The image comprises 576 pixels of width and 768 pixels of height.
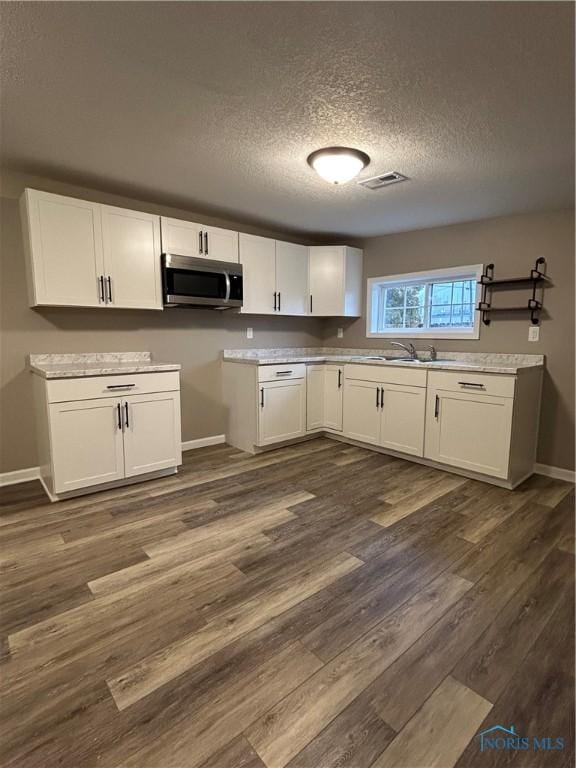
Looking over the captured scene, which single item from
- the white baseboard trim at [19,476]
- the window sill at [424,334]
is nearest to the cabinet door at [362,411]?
the window sill at [424,334]

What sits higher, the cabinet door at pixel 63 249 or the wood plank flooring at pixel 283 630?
the cabinet door at pixel 63 249

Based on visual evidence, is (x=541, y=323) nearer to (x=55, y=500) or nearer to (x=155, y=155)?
(x=155, y=155)

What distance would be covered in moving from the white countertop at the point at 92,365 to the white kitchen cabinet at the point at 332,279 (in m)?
1.93

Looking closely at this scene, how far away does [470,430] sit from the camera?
3.16 metres

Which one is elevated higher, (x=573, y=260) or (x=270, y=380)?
(x=573, y=260)

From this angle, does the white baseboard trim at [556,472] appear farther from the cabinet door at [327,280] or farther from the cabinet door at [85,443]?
the cabinet door at [85,443]

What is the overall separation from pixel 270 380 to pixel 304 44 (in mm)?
2657

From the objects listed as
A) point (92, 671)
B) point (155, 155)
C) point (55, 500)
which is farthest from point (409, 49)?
point (55, 500)

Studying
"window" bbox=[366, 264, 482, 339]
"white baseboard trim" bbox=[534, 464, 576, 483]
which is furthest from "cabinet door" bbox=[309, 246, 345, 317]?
"white baseboard trim" bbox=[534, 464, 576, 483]

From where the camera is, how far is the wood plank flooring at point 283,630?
1.18m

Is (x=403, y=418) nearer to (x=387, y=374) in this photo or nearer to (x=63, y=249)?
(x=387, y=374)

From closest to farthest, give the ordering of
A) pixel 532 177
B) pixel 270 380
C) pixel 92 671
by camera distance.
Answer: pixel 92 671 < pixel 532 177 < pixel 270 380

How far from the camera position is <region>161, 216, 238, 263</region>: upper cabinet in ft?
10.8

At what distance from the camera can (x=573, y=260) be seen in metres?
3.11
